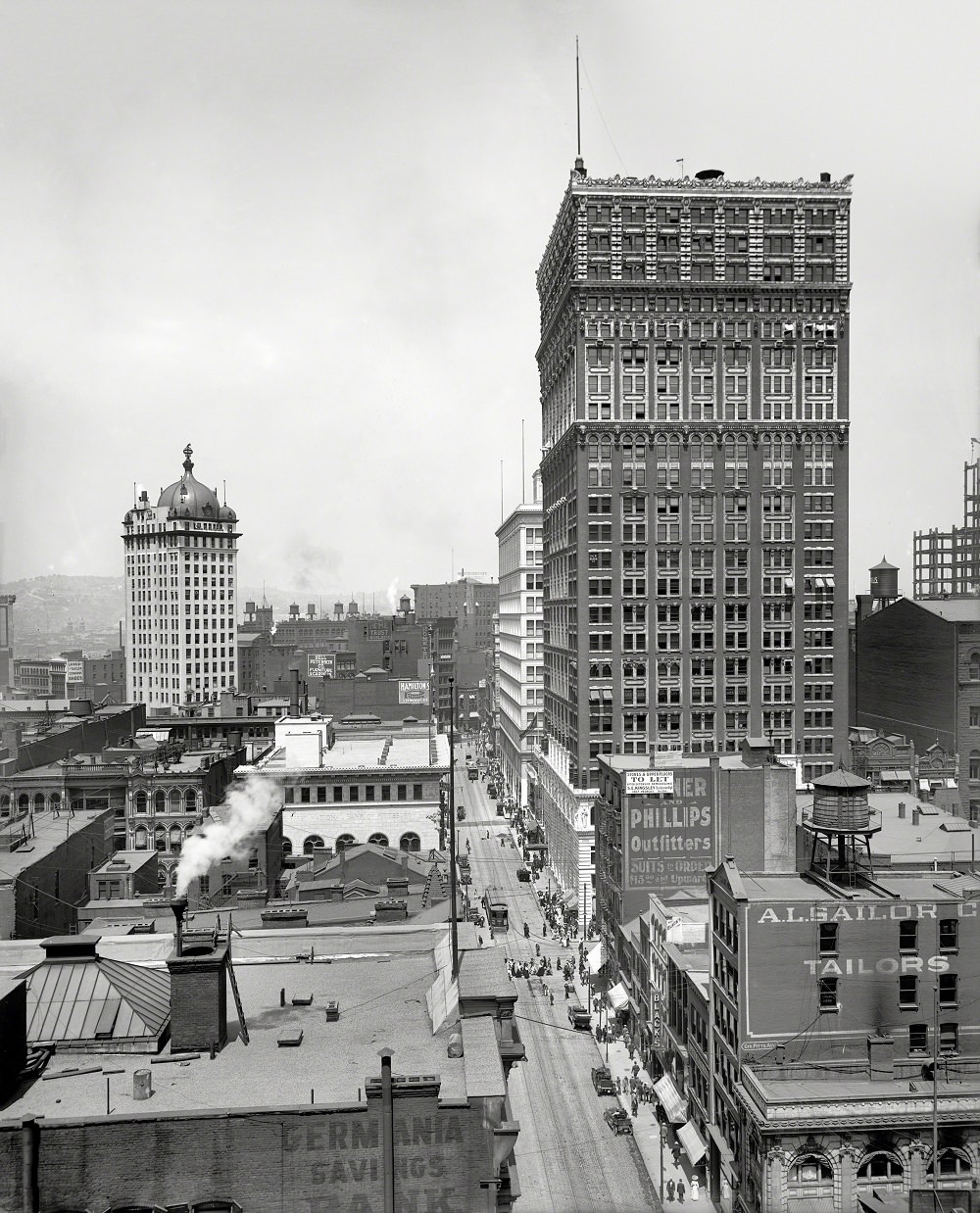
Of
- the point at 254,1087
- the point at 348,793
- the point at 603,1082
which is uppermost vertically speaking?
the point at 254,1087

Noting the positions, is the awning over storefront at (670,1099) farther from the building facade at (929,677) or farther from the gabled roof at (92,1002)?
the building facade at (929,677)

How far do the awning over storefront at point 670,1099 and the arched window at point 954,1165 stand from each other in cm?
1271

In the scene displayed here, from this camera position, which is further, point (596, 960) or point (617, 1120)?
point (596, 960)

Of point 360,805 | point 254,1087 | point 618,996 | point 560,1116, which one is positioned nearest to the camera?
point 254,1087

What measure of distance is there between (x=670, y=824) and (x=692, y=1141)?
21.7 metres

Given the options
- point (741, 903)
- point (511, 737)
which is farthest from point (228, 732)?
point (741, 903)

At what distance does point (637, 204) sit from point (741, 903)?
62.7 m

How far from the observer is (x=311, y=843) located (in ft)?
292

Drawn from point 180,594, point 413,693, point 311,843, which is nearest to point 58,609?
point 180,594

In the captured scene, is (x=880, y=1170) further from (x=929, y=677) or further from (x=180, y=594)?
(x=180, y=594)

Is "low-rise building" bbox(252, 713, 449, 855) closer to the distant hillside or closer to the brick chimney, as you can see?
the distant hillside

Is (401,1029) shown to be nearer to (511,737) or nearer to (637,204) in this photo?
(637,204)

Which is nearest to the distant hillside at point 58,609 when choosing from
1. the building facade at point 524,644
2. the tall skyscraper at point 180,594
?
the tall skyscraper at point 180,594

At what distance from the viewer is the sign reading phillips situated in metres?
62.7
